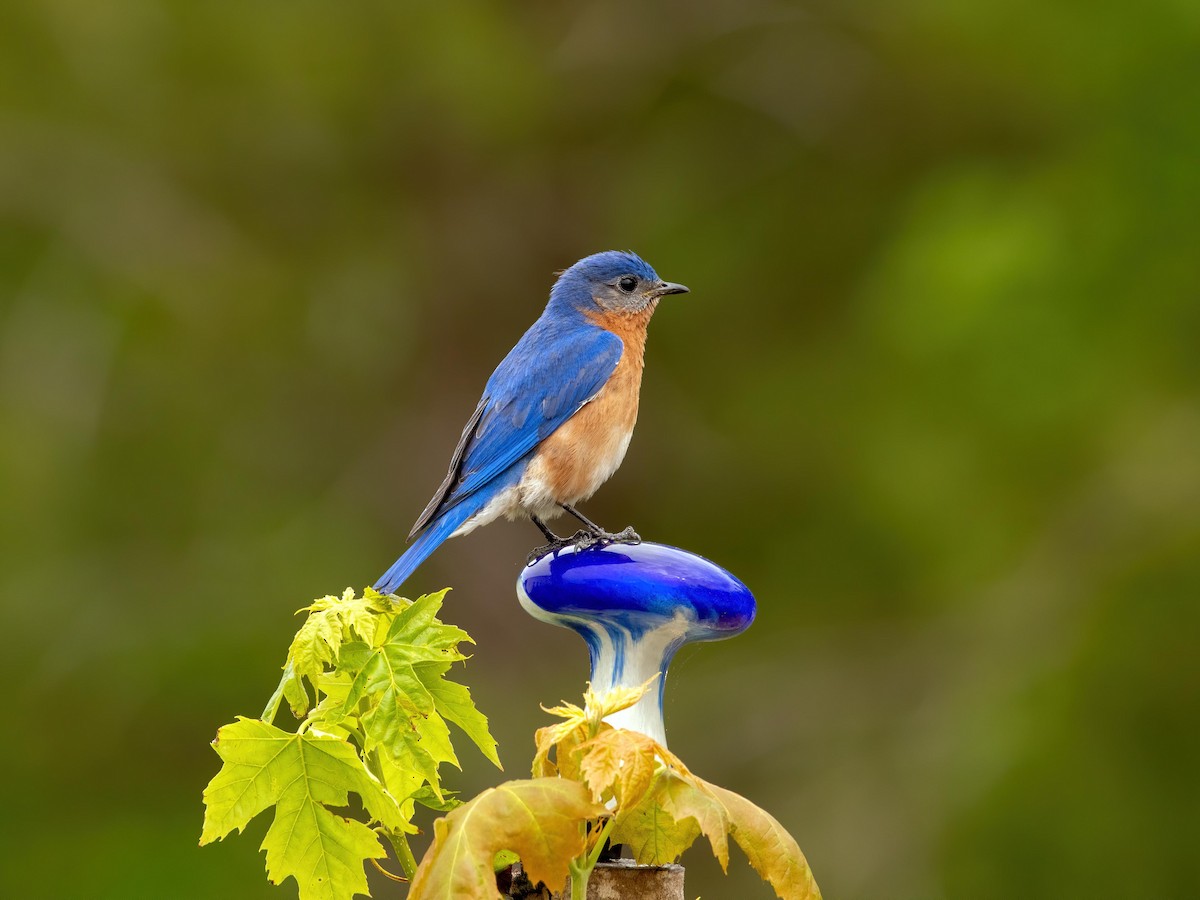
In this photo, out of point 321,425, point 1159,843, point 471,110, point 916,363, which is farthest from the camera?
point 321,425

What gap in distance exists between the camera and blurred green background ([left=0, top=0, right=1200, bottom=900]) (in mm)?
10719

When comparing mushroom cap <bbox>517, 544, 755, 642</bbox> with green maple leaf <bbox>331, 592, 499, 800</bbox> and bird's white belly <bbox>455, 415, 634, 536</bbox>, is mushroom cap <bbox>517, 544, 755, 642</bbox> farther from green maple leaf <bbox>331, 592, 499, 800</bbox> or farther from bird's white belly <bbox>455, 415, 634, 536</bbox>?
bird's white belly <bbox>455, 415, 634, 536</bbox>

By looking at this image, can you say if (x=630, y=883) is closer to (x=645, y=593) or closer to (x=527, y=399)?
(x=645, y=593)

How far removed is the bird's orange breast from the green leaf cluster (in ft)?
8.19

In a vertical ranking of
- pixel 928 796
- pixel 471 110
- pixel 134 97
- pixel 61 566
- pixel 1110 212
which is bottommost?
pixel 61 566

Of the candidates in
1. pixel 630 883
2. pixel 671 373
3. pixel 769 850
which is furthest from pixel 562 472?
pixel 671 373

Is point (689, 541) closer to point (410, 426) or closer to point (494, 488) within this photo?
point (410, 426)

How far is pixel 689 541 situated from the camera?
12.2 metres

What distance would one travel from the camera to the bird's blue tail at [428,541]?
3.92 m

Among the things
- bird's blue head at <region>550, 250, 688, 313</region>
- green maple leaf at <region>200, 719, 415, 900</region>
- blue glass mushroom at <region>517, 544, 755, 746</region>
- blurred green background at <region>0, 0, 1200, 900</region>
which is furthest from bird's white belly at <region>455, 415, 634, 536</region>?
blurred green background at <region>0, 0, 1200, 900</region>

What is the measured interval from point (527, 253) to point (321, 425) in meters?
2.08

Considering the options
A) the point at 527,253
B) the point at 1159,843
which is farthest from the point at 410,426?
the point at 1159,843

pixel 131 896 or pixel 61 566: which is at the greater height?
pixel 61 566

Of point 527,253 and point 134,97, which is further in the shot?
point 134,97
